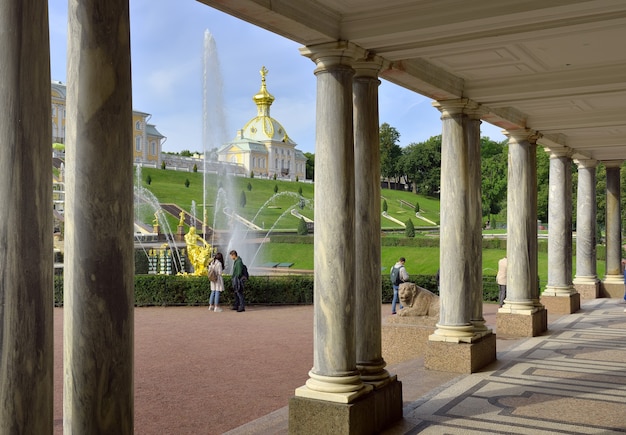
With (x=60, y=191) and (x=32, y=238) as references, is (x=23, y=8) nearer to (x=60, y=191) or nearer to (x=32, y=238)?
(x=32, y=238)

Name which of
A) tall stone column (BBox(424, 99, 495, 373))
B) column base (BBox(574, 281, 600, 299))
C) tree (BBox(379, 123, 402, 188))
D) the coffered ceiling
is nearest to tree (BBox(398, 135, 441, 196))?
tree (BBox(379, 123, 402, 188))

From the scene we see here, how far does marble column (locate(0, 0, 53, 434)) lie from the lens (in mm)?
4574

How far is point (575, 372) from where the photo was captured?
40.9 ft

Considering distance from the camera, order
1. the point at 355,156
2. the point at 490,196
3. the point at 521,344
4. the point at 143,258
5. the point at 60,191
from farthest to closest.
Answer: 1. the point at 490,196
2. the point at 60,191
3. the point at 143,258
4. the point at 521,344
5. the point at 355,156

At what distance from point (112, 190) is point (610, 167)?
25.1 metres

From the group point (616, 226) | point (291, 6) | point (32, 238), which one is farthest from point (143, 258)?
point (32, 238)

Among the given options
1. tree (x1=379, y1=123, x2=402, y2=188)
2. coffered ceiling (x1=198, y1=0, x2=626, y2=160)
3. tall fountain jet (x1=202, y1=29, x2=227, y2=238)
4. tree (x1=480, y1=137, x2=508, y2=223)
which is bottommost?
coffered ceiling (x1=198, y1=0, x2=626, y2=160)

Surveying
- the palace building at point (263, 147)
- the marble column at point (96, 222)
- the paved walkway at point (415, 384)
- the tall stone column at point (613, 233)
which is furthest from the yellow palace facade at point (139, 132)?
the marble column at point (96, 222)

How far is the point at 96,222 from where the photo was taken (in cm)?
522

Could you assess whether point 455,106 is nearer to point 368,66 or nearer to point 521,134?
point 368,66

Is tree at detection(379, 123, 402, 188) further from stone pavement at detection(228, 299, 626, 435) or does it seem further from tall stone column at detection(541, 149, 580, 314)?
stone pavement at detection(228, 299, 626, 435)

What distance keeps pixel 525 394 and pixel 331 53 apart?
6151mm

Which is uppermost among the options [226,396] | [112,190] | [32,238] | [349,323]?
[112,190]

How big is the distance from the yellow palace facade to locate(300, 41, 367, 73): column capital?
8769 cm
